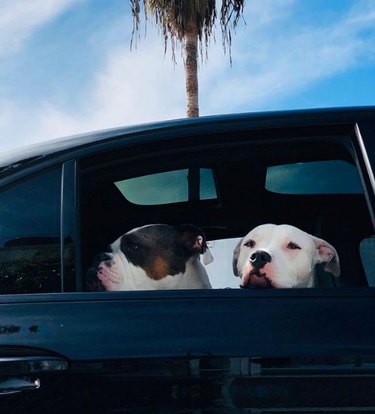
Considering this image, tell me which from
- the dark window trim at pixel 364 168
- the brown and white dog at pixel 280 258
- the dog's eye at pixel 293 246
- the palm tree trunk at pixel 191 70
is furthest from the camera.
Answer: the palm tree trunk at pixel 191 70

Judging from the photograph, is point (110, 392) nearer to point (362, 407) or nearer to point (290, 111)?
point (362, 407)

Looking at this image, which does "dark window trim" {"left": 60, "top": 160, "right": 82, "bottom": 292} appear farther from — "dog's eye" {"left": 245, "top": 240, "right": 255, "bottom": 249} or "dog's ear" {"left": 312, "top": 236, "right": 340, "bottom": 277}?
"dog's ear" {"left": 312, "top": 236, "right": 340, "bottom": 277}

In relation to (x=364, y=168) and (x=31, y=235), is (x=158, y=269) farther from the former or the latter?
(x=364, y=168)

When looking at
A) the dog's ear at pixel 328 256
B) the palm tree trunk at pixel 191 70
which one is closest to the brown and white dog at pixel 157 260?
the dog's ear at pixel 328 256

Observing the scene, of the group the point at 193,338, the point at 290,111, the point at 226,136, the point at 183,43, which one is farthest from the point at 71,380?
the point at 183,43

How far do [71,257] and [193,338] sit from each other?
45cm

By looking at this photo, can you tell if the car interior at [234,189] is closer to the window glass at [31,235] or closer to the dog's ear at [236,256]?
the dog's ear at [236,256]

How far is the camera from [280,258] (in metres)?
2.45

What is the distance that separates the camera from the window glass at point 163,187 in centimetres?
256

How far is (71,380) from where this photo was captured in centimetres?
186

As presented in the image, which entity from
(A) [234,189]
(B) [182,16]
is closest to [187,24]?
(B) [182,16]

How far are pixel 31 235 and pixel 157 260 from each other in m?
0.58

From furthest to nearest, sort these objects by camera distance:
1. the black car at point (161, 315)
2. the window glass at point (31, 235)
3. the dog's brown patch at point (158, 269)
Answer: the dog's brown patch at point (158, 269) → the window glass at point (31, 235) → the black car at point (161, 315)

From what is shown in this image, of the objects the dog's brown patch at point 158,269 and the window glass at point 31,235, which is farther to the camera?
the dog's brown patch at point 158,269
